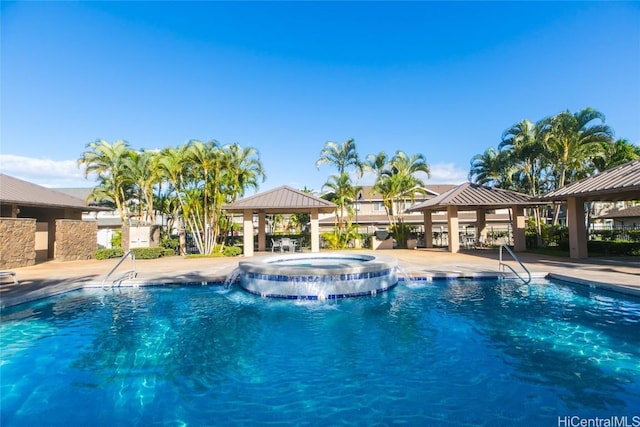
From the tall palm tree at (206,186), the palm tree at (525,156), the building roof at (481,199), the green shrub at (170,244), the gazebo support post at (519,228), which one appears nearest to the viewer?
the building roof at (481,199)

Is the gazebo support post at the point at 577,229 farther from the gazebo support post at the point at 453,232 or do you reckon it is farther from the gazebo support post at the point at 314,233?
the gazebo support post at the point at 314,233

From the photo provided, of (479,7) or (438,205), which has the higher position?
(479,7)

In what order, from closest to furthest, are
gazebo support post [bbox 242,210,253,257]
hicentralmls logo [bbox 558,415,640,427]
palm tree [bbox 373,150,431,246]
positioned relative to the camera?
hicentralmls logo [bbox 558,415,640,427], gazebo support post [bbox 242,210,253,257], palm tree [bbox 373,150,431,246]

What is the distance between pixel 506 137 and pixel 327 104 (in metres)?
15.8

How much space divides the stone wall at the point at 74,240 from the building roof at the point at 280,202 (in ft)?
31.4

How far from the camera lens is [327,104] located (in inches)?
974

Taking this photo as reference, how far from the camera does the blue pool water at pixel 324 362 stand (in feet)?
13.8

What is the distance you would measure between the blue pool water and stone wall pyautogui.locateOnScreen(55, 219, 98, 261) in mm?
13190

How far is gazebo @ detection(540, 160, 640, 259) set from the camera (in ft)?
47.9

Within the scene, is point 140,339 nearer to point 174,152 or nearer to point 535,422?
point 535,422

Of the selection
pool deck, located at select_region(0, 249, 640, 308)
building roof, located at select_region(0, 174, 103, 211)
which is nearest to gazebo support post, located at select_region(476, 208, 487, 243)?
pool deck, located at select_region(0, 249, 640, 308)

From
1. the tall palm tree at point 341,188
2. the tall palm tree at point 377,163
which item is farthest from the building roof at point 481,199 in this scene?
the tall palm tree at point 377,163

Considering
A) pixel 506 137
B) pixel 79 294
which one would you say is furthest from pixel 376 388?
pixel 506 137

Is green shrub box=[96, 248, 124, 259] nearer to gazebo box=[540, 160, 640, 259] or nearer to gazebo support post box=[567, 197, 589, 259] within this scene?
gazebo box=[540, 160, 640, 259]
